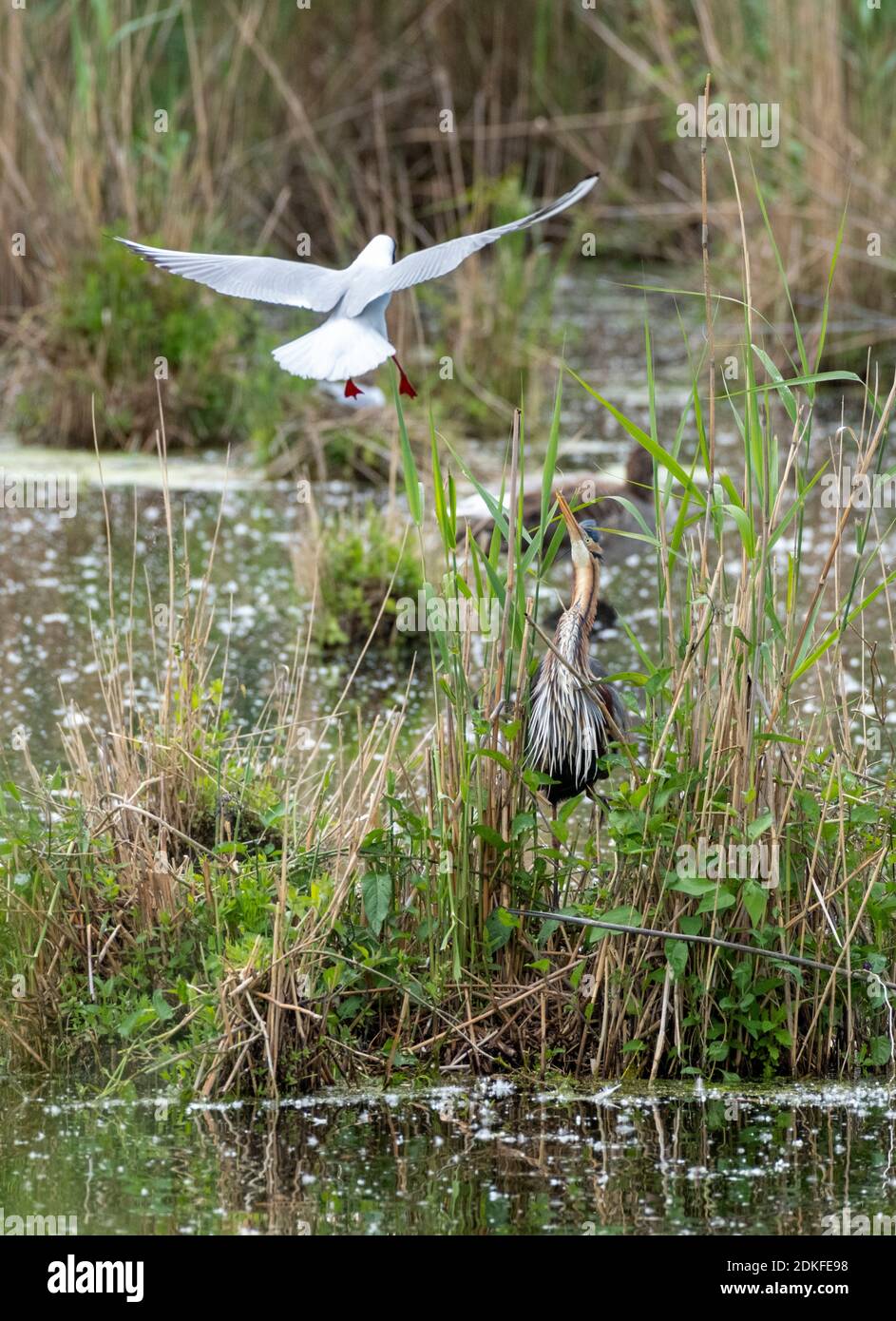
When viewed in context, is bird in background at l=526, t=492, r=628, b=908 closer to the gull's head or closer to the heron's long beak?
the heron's long beak

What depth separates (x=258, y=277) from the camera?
10.6 feet

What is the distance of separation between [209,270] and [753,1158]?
5.67 ft

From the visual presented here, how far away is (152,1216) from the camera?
2.86m

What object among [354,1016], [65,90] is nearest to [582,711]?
[354,1016]

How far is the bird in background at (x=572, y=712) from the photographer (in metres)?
3.62

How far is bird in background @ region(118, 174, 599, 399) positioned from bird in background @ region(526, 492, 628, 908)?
646 millimetres

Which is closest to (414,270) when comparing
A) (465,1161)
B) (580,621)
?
(580,621)

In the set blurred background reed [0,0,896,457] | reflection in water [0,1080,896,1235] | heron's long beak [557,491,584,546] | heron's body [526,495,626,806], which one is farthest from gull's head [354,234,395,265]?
blurred background reed [0,0,896,457]

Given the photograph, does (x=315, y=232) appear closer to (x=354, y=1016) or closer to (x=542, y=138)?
(x=542, y=138)

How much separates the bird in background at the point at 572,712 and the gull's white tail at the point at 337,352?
69 cm

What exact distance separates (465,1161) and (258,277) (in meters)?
1.52

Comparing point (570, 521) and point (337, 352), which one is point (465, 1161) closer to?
point (570, 521)
